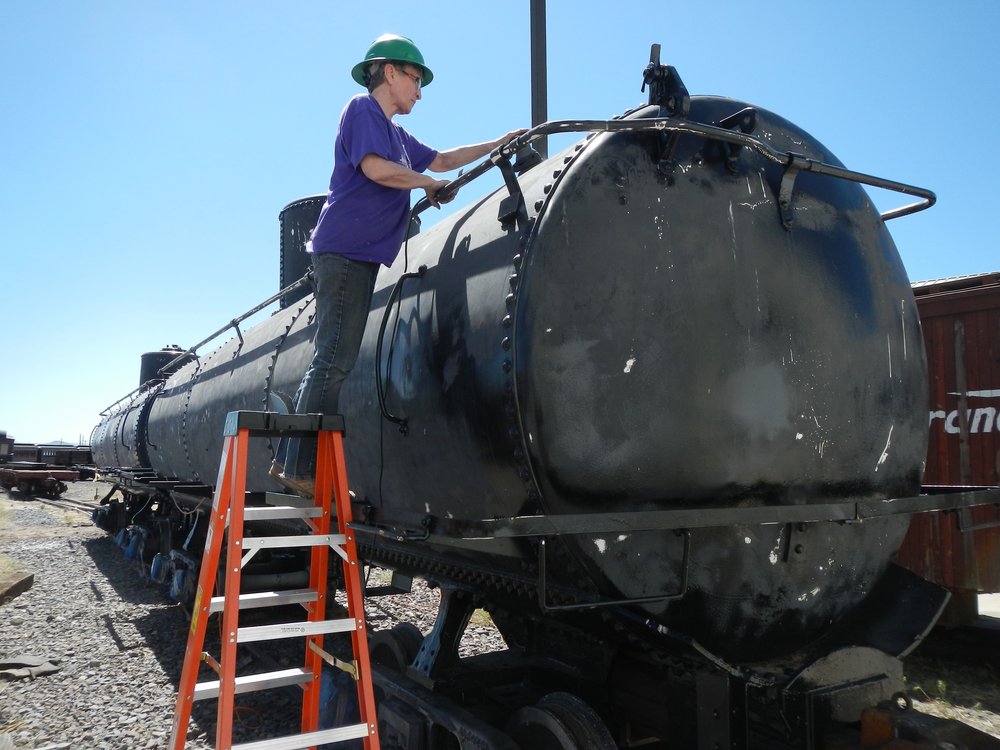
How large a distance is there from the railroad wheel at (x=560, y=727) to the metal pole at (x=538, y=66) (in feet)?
12.2

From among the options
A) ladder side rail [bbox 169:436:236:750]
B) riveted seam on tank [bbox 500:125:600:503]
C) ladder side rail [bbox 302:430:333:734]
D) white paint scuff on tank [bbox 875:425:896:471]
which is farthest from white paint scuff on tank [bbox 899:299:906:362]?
ladder side rail [bbox 169:436:236:750]

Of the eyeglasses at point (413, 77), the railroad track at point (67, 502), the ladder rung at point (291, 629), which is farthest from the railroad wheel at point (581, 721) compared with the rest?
the railroad track at point (67, 502)

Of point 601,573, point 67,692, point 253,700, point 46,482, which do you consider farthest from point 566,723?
point 46,482

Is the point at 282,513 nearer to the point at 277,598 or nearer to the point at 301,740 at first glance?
the point at 277,598

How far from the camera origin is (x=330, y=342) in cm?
352

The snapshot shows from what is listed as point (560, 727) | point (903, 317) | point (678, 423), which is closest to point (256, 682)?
point (560, 727)

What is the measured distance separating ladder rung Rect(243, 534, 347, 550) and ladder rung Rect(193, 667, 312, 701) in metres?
0.52

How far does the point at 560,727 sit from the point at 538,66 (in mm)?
4173

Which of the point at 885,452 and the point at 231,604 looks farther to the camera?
the point at 885,452

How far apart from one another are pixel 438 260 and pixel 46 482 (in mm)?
32066

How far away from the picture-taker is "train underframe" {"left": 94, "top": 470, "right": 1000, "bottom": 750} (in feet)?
9.12

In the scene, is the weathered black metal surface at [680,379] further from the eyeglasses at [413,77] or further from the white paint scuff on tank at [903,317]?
the eyeglasses at [413,77]

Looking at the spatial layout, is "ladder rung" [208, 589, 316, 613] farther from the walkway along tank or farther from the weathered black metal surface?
the weathered black metal surface

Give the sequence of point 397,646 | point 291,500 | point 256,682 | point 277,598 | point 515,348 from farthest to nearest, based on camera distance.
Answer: point 397,646
point 291,500
point 277,598
point 256,682
point 515,348
